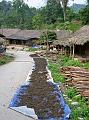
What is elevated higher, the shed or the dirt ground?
the shed

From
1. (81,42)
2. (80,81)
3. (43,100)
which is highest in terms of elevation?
(81,42)

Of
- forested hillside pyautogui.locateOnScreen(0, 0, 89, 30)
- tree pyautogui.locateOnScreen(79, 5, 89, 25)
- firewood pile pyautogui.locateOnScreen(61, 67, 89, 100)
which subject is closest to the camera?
firewood pile pyautogui.locateOnScreen(61, 67, 89, 100)

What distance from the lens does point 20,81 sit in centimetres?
2172

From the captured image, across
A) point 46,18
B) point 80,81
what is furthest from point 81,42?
point 46,18

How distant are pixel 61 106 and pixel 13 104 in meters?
2.03

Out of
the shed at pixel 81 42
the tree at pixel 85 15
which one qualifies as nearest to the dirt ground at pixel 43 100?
the shed at pixel 81 42

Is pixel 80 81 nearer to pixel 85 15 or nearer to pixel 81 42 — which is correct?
pixel 81 42

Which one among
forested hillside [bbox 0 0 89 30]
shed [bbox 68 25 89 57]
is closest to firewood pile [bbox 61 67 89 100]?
shed [bbox 68 25 89 57]

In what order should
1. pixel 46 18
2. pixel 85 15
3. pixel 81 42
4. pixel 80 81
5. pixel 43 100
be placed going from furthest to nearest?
pixel 46 18
pixel 85 15
pixel 81 42
pixel 80 81
pixel 43 100

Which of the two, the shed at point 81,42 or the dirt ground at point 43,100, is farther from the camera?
the shed at point 81,42

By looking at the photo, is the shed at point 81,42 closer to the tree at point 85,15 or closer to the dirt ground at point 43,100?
the dirt ground at point 43,100

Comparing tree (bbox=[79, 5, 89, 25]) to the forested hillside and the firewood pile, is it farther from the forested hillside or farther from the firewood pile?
the firewood pile

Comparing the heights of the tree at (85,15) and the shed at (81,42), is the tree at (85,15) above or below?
above

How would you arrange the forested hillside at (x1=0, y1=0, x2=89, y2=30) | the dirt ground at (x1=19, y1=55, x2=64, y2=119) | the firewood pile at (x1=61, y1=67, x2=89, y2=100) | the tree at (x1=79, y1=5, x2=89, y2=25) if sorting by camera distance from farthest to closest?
1. the forested hillside at (x1=0, y1=0, x2=89, y2=30)
2. the tree at (x1=79, y1=5, x2=89, y2=25)
3. the firewood pile at (x1=61, y1=67, x2=89, y2=100)
4. the dirt ground at (x1=19, y1=55, x2=64, y2=119)
